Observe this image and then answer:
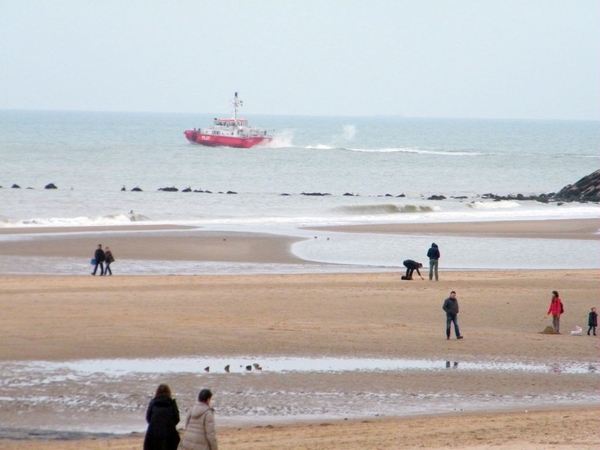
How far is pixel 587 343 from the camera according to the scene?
17.2 meters

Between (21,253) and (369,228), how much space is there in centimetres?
1603

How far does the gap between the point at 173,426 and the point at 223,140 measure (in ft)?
344

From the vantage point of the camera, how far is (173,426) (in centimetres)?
841

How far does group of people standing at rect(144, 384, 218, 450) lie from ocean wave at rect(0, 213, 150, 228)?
109 feet

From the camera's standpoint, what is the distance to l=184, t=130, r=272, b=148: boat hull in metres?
112

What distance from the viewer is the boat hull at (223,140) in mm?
111938

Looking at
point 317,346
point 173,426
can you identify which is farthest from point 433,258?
point 173,426

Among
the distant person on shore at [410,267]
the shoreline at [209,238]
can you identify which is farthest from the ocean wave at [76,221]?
the distant person on shore at [410,267]

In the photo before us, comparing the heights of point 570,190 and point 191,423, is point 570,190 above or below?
above

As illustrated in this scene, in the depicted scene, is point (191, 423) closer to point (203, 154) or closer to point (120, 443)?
point (120, 443)

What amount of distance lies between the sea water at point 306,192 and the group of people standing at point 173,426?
61.5 feet

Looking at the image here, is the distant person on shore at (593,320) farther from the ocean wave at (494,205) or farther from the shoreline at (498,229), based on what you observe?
the ocean wave at (494,205)

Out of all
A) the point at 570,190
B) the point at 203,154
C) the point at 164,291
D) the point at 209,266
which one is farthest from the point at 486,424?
the point at 203,154

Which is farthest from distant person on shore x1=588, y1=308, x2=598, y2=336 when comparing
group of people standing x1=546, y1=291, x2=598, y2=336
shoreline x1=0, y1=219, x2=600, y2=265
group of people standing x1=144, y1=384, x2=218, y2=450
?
shoreline x1=0, y1=219, x2=600, y2=265
